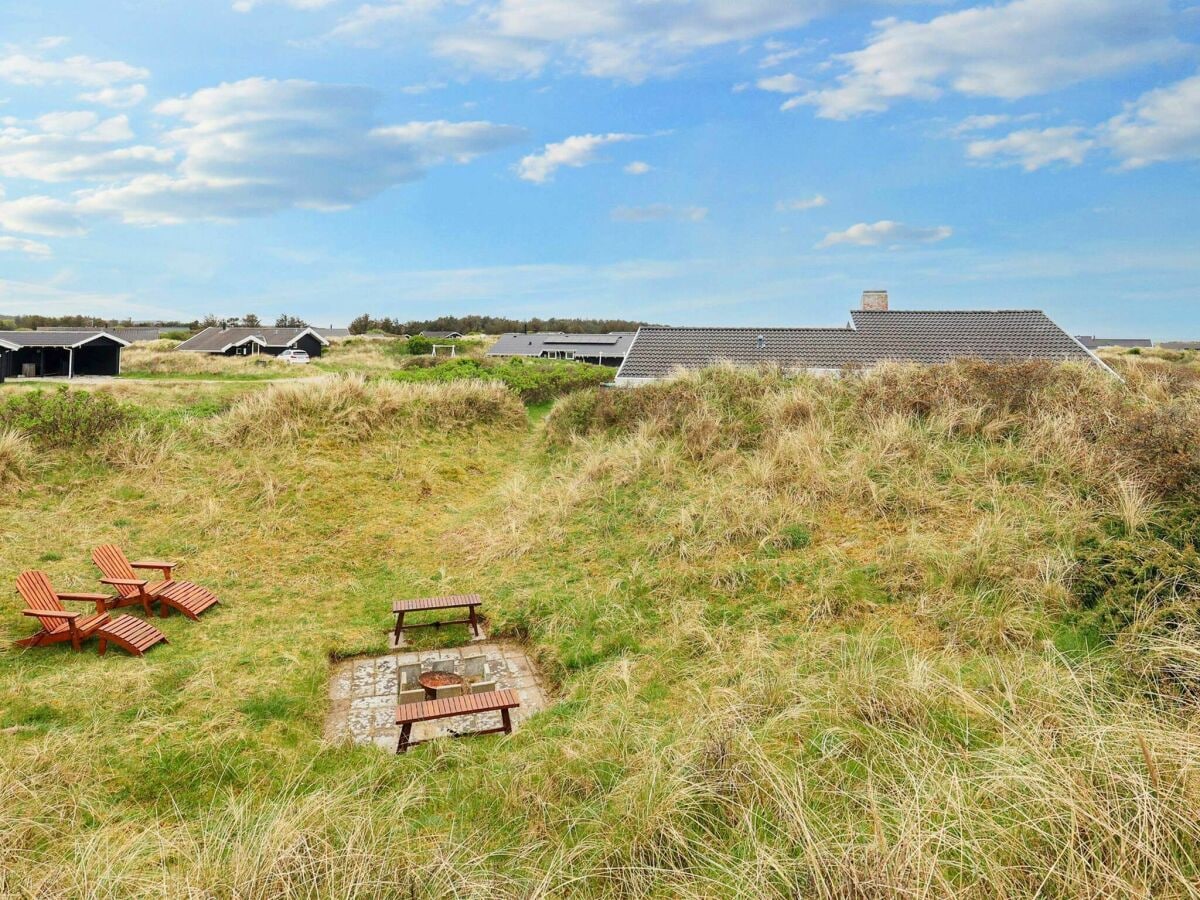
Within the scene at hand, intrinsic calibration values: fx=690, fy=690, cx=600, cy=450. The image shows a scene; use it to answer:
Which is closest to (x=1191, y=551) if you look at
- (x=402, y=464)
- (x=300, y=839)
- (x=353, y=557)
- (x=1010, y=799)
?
(x=1010, y=799)

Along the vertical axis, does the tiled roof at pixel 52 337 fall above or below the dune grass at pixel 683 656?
above

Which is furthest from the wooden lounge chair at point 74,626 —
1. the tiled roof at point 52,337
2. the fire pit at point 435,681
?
the tiled roof at point 52,337

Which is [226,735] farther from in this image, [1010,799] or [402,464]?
[402,464]

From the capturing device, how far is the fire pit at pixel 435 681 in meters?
5.80

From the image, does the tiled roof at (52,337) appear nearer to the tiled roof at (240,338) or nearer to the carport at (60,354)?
the carport at (60,354)

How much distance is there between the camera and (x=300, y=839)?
313 centimetres

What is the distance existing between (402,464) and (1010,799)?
431 inches

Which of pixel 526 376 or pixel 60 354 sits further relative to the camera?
pixel 60 354

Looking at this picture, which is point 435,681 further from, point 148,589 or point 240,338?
point 240,338

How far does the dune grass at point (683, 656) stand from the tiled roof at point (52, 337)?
918 inches

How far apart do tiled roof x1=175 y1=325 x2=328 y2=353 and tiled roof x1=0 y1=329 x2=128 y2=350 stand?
10963 mm

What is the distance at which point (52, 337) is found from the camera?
3048 cm

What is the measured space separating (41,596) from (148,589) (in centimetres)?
93

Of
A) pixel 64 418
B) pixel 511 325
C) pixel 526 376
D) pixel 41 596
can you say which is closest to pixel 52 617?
pixel 41 596
